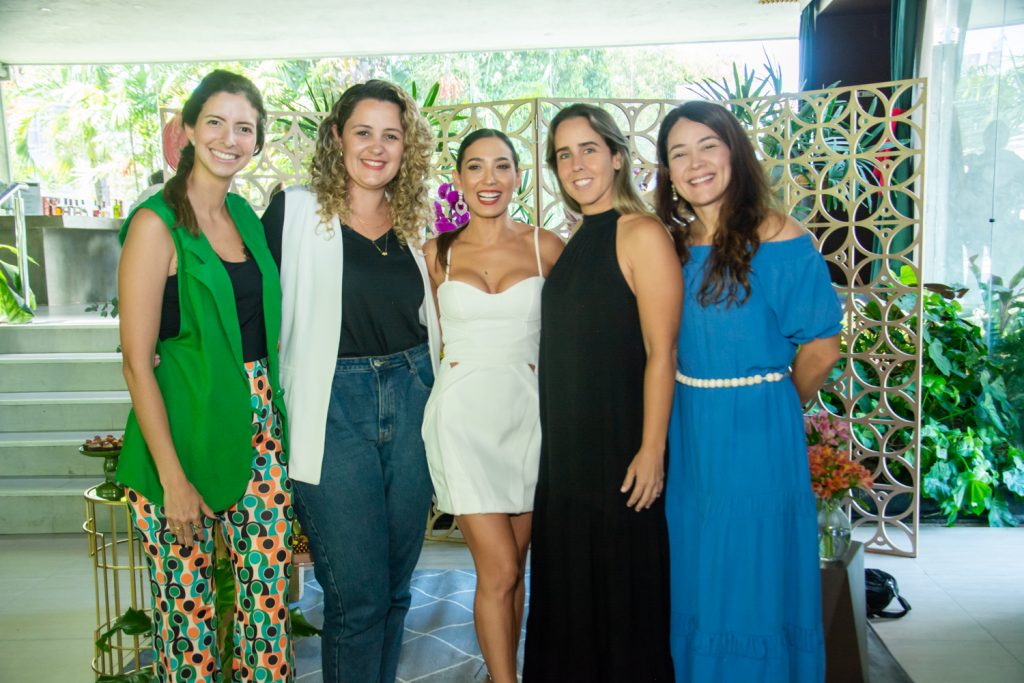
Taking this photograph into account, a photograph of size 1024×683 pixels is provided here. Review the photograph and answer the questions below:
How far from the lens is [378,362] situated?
6.93ft

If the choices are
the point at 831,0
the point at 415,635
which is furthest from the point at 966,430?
the point at 831,0

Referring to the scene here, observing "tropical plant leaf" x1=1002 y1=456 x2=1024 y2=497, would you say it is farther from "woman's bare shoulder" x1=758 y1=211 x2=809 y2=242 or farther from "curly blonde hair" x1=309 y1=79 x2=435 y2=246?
"curly blonde hair" x1=309 y1=79 x2=435 y2=246

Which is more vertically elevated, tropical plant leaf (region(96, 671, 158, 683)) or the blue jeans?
the blue jeans

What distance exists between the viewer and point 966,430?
4.86 m

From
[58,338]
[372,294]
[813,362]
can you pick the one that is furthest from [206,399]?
[58,338]

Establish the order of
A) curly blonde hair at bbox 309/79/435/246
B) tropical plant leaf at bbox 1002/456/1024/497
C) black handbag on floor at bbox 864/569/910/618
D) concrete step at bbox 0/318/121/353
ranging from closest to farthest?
curly blonde hair at bbox 309/79/435/246, black handbag on floor at bbox 864/569/910/618, tropical plant leaf at bbox 1002/456/1024/497, concrete step at bbox 0/318/121/353

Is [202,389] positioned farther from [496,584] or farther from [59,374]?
[59,374]

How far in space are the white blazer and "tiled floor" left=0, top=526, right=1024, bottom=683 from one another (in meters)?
1.80

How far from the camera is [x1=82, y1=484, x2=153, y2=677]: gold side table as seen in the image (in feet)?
9.23

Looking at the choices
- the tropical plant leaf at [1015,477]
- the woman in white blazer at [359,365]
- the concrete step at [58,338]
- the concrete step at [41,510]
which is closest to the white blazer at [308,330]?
the woman in white blazer at [359,365]

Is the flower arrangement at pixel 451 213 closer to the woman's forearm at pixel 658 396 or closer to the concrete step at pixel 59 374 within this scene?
the woman's forearm at pixel 658 396

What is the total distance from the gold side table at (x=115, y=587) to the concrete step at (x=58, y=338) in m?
1.80

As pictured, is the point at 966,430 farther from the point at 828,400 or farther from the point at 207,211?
the point at 207,211

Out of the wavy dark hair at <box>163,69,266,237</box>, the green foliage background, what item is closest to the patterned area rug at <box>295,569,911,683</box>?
the wavy dark hair at <box>163,69,266,237</box>
